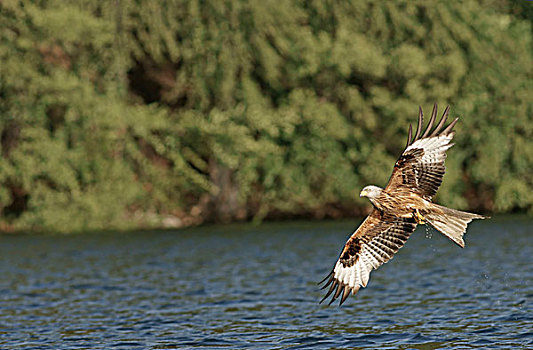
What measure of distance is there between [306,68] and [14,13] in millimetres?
11045

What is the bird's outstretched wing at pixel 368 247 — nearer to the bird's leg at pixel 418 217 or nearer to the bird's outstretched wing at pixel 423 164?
the bird's outstretched wing at pixel 423 164

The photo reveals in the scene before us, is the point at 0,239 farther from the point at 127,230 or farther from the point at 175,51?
the point at 175,51

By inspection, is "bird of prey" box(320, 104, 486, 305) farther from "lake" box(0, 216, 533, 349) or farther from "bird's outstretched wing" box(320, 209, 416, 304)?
"lake" box(0, 216, 533, 349)

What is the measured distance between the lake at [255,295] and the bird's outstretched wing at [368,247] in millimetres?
1025

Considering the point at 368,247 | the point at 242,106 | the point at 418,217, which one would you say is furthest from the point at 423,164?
the point at 242,106

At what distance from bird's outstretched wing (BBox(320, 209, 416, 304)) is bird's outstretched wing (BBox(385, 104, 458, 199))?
517mm

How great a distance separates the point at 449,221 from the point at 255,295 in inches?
295

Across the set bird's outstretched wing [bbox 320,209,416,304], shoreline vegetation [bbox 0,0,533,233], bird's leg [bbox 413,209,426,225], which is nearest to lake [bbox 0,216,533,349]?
bird's outstretched wing [bbox 320,209,416,304]

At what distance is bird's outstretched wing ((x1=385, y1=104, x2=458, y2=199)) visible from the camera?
12.3 m

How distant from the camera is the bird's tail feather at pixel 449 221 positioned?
36.9ft

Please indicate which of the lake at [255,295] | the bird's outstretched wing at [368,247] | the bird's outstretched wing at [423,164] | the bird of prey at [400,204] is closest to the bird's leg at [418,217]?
the bird of prey at [400,204]

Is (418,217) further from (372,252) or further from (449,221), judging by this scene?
(372,252)

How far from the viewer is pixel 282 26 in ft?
117

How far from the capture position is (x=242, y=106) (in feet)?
116
